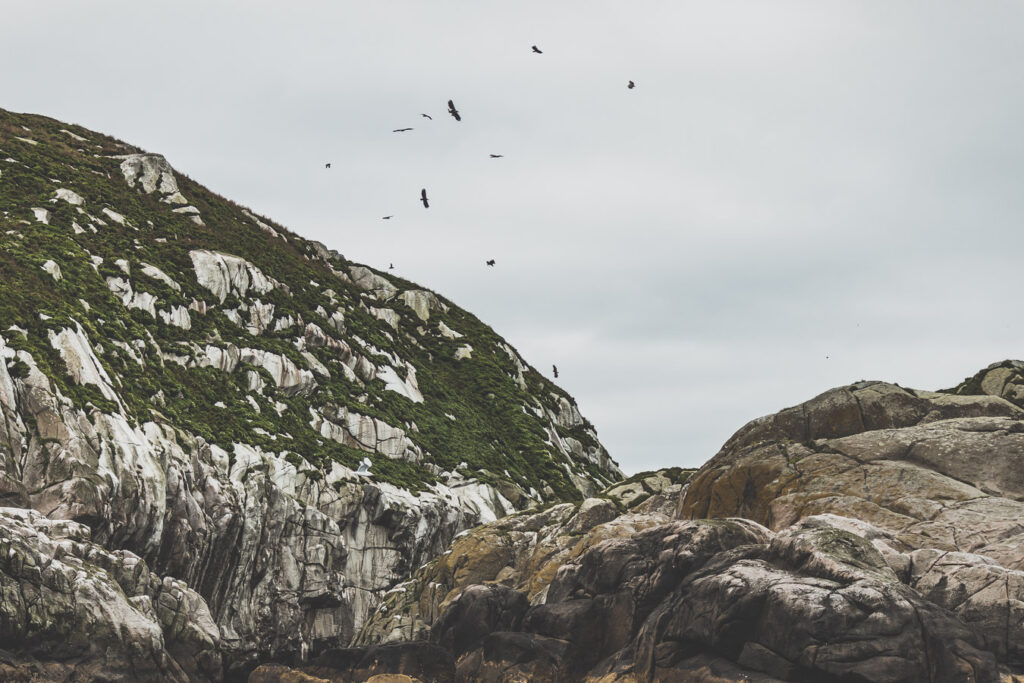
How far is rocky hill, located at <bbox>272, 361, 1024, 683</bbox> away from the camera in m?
29.6

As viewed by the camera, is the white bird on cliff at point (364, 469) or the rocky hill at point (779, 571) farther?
the white bird on cliff at point (364, 469)

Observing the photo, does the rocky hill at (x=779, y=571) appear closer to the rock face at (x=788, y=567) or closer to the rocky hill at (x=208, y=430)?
the rock face at (x=788, y=567)

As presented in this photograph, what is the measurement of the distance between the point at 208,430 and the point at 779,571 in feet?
142

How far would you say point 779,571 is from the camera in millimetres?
32594

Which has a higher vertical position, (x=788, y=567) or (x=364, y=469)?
(x=364, y=469)

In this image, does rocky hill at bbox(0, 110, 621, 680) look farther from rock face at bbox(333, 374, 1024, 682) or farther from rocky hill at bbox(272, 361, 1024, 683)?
rock face at bbox(333, 374, 1024, 682)

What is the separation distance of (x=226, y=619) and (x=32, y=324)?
20976 mm

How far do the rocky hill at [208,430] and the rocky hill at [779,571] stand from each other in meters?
7.39

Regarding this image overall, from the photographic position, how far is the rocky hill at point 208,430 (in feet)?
145

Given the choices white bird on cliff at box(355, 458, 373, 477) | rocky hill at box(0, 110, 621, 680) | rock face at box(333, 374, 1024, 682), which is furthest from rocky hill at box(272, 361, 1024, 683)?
white bird on cliff at box(355, 458, 373, 477)

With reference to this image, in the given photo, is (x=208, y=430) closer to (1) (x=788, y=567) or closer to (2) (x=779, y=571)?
(1) (x=788, y=567)

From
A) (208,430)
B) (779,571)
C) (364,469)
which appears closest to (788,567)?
(779,571)

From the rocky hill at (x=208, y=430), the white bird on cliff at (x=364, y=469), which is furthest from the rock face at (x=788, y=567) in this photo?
the white bird on cliff at (x=364, y=469)

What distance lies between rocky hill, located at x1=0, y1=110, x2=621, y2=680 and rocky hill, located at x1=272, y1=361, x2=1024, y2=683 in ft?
24.2
